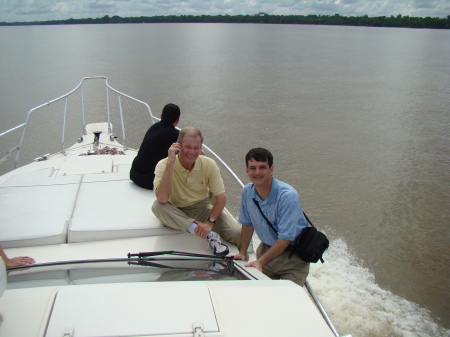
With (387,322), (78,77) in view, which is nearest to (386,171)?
(387,322)

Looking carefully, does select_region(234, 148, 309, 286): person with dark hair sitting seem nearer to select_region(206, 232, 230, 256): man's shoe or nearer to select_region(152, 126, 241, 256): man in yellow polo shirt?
select_region(206, 232, 230, 256): man's shoe

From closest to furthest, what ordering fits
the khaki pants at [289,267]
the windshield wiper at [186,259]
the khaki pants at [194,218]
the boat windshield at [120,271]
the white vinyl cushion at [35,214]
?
the boat windshield at [120,271] < the windshield wiper at [186,259] < the khaki pants at [289,267] < the white vinyl cushion at [35,214] < the khaki pants at [194,218]

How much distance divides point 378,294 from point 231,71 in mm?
17751

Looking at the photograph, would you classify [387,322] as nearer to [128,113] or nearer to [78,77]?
[128,113]

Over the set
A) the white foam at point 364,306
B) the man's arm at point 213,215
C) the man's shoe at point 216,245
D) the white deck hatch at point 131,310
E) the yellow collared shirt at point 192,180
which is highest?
the white deck hatch at point 131,310

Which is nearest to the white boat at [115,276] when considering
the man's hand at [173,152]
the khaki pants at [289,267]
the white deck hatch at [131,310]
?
the white deck hatch at [131,310]

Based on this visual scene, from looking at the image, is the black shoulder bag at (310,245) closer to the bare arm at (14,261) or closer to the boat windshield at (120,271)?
the boat windshield at (120,271)

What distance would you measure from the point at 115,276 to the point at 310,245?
1.14 meters

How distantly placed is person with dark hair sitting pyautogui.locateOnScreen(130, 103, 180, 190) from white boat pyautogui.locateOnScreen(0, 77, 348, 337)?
14 centimetres

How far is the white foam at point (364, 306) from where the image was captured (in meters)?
3.83

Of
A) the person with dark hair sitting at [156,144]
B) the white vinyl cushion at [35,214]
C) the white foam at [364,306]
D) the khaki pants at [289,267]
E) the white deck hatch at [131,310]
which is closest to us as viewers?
the white deck hatch at [131,310]

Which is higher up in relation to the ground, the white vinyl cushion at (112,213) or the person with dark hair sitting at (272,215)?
the person with dark hair sitting at (272,215)

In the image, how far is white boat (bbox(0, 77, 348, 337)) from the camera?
147cm

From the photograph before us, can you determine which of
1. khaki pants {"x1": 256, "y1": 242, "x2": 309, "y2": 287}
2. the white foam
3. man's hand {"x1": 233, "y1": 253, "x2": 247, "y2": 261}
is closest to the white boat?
khaki pants {"x1": 256, "y1": 242, "x2": 309, "y2": 287}
